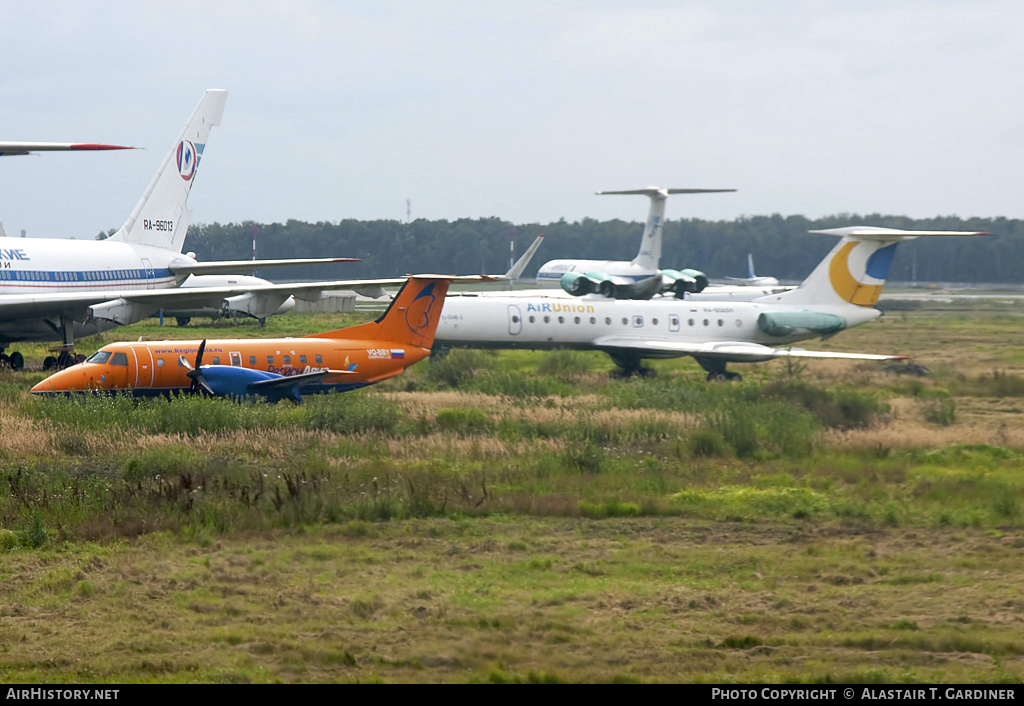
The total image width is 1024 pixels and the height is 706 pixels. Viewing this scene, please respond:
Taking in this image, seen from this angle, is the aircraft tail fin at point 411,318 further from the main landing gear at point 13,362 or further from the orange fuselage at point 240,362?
the main landing gear at point 13,362

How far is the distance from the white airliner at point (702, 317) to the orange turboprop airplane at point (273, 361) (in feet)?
22.3

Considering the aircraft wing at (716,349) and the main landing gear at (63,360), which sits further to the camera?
the aircraft wing at (716,349)

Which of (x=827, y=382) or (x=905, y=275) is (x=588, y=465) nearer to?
(x=827, y=382)

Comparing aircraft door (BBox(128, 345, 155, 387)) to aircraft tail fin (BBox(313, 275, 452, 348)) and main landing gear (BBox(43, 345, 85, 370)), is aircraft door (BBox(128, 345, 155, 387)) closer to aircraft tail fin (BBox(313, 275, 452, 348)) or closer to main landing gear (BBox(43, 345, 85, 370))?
aircraft tail fin (BBox(313, 275, 452, 348))

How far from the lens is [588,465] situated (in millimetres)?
17953

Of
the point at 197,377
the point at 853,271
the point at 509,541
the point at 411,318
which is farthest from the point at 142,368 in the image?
the point at 853,271

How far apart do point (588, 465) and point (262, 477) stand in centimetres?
509

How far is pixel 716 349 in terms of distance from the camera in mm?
32062

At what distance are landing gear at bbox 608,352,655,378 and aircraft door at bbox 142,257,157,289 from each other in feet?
47.6

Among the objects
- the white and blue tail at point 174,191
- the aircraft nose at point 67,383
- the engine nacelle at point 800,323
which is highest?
the white and blue tail at point 174,191

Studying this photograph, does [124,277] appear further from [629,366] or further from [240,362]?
[629,366]

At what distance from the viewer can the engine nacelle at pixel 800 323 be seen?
111 feet

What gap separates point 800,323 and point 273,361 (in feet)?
55.0

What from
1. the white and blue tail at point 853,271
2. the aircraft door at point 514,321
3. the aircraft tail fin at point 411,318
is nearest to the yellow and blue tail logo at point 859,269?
the white and blue tail at point 853,271
